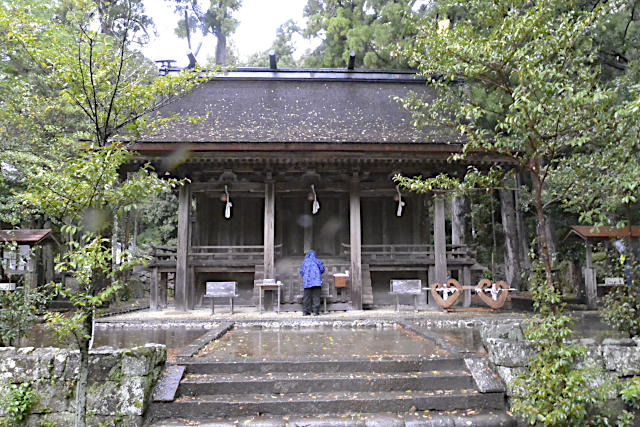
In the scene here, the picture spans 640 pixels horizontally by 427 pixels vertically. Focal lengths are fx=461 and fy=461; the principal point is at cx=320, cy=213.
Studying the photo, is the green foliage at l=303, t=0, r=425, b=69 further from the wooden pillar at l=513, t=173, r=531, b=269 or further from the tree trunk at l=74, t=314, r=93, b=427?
the tree trunk at l=74, t=314, r=93, b=427

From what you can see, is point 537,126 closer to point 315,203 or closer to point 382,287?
point 315,203

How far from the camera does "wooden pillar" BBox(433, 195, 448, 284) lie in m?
12.1

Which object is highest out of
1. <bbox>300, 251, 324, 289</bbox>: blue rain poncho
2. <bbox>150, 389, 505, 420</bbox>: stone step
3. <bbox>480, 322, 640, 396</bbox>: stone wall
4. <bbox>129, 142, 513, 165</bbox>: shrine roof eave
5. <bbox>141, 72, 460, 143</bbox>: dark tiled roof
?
<bbox>141, 72, 460, 143</bbox>: dark tiled roof

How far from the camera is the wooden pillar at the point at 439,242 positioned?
475 inches

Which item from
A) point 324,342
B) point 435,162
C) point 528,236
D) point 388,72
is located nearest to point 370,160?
point 435,162

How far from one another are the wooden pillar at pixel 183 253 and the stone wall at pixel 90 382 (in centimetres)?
725

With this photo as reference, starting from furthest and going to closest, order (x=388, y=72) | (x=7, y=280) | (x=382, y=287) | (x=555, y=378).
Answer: (x=388, y=72) < (x=382, y=287) < (x=7, y=280) < (x=555, y=378)

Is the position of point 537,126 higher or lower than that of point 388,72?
lower

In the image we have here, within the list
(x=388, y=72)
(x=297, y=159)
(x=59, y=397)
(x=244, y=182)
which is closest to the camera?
(x=59, y=397)

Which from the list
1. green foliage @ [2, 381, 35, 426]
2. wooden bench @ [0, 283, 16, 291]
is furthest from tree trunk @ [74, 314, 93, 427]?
wooden bench @ [0, 283, 16, 291]

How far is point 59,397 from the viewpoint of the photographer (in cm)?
455

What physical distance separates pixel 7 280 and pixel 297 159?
21.1ft

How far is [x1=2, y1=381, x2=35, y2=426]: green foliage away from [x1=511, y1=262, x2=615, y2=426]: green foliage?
4.66m

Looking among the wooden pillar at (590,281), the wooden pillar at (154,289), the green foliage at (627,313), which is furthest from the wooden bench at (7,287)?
the wooden pillar at (590,281)
